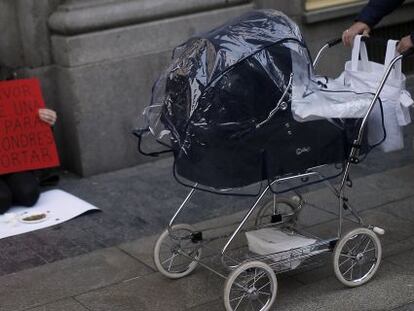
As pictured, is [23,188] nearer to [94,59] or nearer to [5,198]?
[5,198]

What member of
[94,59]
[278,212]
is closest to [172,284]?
[278,212]

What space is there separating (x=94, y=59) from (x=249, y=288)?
9.86 feet

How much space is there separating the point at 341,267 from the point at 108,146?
2.70 metres

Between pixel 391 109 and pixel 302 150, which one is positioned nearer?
pixel 302 150

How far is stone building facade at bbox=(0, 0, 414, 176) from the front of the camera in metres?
6.75

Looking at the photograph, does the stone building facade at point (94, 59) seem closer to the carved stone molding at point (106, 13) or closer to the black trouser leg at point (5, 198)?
the carved stone molding at point (106, 13)

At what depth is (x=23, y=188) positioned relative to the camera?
20.3 feet

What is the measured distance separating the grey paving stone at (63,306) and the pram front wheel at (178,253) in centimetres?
49

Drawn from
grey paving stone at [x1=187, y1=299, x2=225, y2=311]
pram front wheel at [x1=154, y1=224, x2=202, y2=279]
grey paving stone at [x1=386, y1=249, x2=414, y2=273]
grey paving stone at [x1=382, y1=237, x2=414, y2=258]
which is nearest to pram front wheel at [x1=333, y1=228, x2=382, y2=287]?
grey paving stone at [x1=386, y1=249, x2=414, y2=273]

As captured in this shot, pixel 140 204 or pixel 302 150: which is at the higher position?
pixel 302 150

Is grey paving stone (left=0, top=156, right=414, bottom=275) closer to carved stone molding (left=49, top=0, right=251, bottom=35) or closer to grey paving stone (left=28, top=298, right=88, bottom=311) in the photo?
grey paving stone (left=28, top=298, right=88, bottom=311)

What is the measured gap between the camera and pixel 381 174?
672 cm

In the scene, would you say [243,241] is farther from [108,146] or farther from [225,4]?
[225,4]

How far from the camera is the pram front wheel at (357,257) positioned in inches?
183
